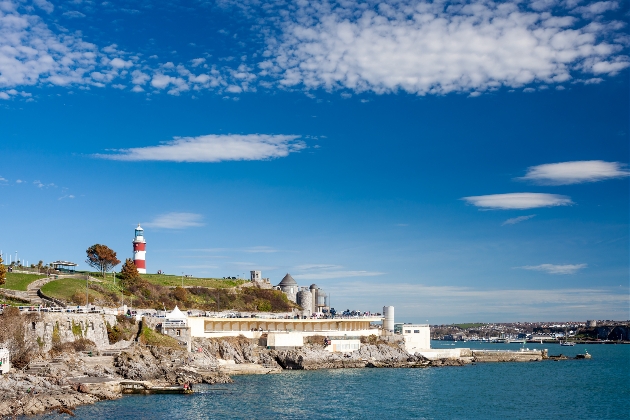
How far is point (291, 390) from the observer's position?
57.8 meters

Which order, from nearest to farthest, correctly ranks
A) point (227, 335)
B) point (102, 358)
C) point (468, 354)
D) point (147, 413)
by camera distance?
point (147, 413), point (102, 358), point (227, 335), point (468, 354)

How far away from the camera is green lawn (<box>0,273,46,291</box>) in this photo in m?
81.8

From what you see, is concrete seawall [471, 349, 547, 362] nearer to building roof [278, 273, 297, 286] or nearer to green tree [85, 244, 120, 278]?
building roof [278, 273, 297, 286]

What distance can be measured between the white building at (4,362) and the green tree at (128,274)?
158 ft

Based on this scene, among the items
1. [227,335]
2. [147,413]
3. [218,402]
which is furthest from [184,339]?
[147,413]

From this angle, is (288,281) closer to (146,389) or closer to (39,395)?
(146,389)

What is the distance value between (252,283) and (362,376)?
5216cm

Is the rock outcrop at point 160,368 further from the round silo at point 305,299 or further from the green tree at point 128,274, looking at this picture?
the round silo at point 305,299

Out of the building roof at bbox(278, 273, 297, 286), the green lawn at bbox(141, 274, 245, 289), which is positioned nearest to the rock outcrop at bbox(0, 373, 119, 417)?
the green lawn at bbox(141, 274, 245, 289)

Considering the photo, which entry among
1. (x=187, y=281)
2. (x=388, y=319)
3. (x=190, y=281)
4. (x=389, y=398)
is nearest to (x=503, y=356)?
(x=388, y=319)

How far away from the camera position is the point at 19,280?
85625 mm

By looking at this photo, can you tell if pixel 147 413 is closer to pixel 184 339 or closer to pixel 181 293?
pixel 184 339

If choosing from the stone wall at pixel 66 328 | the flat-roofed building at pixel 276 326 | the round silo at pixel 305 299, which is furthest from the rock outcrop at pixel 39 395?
the round silo at pixel 305 299

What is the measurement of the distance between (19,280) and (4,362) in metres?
40.9
